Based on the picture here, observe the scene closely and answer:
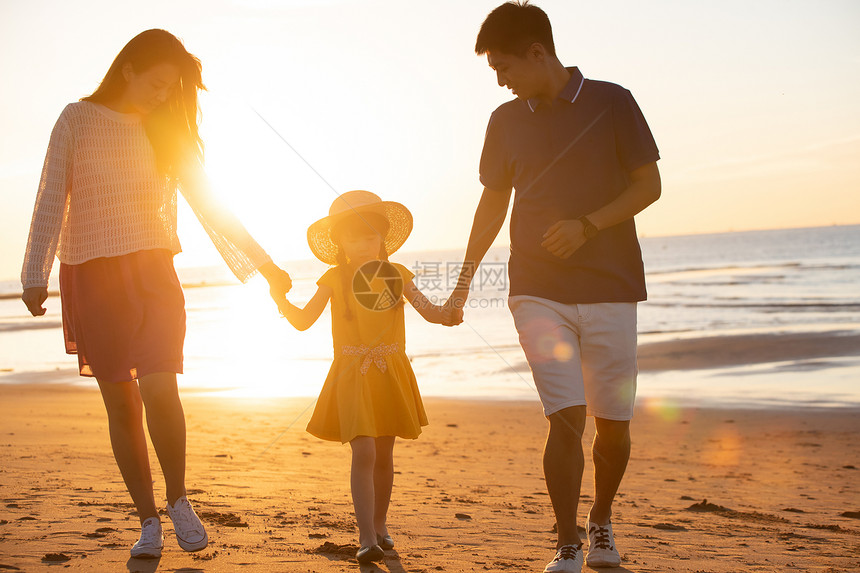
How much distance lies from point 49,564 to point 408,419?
59.1 inches

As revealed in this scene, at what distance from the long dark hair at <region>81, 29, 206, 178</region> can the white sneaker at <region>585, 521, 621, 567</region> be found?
236 centimetres

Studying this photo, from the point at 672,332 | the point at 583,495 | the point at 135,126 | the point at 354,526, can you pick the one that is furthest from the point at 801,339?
the point at 135,126

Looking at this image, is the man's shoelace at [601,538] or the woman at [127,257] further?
the man's shoelace at [601,538]

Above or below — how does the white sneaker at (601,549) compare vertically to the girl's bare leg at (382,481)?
below

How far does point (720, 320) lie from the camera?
1839cm

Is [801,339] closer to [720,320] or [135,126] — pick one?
[720,320]

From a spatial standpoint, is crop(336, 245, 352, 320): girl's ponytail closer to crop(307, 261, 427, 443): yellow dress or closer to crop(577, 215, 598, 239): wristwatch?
crop(307, 261, 427, 443): yellow dress

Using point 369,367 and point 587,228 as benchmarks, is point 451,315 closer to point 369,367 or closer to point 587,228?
point 369,367

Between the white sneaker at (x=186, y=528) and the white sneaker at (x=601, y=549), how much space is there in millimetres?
1574

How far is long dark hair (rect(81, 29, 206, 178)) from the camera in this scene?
10.3 ft

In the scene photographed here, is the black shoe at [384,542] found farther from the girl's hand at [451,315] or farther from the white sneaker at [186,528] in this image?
the girl's hand at [451,315]

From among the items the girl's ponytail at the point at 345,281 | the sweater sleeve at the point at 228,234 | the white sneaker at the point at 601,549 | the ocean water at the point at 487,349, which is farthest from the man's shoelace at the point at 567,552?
the ocean water at the point at 487,349

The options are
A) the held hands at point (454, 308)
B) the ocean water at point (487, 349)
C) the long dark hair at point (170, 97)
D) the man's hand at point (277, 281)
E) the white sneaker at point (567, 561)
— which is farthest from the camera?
the ocean water at point (487, 349)

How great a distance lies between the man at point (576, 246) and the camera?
125 inches
